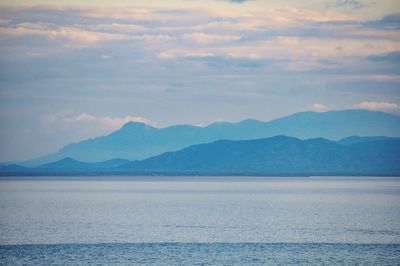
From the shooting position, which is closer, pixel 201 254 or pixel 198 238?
pixel 201 254

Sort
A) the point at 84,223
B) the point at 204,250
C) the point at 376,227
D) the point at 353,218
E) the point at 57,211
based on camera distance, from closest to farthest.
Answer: the point at 204,250
the point at 376,227
the point at 84,223
the point at 353,218
the point at 57,211

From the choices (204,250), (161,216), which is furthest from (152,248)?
(161,216)

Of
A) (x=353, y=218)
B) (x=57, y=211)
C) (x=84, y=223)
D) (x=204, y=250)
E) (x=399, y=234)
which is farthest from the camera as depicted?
(x=57, y=211)

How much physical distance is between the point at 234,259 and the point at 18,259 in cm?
1512

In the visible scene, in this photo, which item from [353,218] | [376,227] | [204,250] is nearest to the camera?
[204,250]

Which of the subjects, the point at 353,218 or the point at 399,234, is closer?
the point at 399,234

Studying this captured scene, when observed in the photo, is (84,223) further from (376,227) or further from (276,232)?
(376,227)

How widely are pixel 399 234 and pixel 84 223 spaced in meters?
33.4

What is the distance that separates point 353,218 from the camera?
9081 centimetres

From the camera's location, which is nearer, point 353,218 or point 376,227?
point 376,227

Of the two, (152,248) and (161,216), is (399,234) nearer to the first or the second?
(152,248)

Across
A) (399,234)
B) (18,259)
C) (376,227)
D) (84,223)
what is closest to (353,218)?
(376,227)

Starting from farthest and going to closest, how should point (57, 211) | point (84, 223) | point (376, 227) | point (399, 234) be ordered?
point (57, 211) < point (84, 223) < point (376, 227) < point (399, 234)

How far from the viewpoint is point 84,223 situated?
273ft
